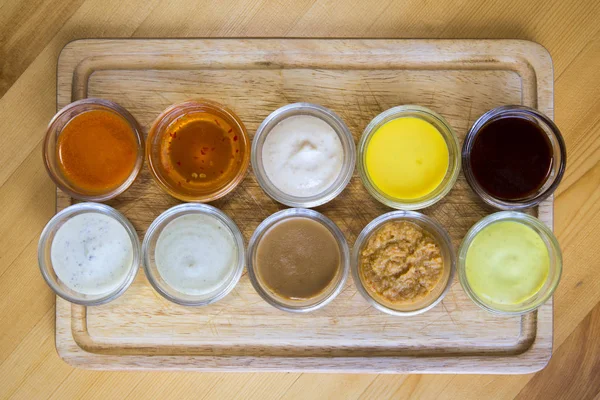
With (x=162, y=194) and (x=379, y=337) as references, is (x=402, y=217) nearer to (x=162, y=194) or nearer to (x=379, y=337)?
(x=379, y=337)

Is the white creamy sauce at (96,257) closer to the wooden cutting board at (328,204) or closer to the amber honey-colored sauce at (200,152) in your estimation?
the wooden cutting board at (328,204)

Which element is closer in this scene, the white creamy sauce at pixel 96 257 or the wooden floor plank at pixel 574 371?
the white creamy sauce at pixel 96 257

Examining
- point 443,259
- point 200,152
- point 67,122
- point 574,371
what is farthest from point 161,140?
point 574,371

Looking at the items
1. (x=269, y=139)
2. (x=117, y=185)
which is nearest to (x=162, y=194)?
(x=117, y=185)

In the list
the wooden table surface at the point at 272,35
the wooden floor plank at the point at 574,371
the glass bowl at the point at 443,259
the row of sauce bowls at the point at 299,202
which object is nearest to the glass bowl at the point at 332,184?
the row of sauce bowls at the point at 299,202

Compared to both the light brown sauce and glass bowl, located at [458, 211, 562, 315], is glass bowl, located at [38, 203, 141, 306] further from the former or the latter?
glass bowl, located at [458, 211, 562, 315]

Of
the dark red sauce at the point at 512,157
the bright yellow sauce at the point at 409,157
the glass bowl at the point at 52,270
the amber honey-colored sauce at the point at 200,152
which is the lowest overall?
the glass bowl at the point at 52,270

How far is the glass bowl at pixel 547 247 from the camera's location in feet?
4.17

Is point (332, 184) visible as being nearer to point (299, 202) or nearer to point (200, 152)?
point (299, 202)

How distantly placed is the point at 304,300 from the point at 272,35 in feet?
2.43

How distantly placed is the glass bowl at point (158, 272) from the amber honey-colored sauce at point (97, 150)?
0.16 metres

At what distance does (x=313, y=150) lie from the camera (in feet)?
4.23

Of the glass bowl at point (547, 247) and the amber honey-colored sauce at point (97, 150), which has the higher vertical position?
the glass bowl at point (547, 247)

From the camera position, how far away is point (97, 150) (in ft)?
4.30
